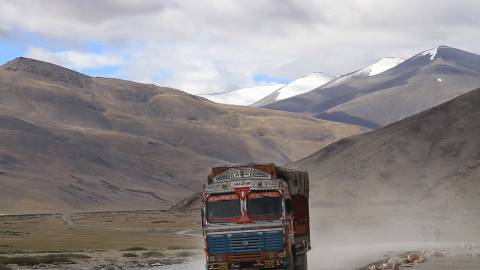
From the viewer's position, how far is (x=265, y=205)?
3212 cm

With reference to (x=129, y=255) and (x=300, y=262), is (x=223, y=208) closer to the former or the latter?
(x=300, y=262)

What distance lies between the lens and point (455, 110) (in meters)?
156

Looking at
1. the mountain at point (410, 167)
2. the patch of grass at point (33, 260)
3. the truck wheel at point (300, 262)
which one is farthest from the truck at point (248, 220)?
the mountain at point (410, 167)

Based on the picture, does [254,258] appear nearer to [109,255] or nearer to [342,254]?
[342,254]

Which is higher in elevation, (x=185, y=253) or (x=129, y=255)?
(x=129, y=255)

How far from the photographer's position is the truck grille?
104 ft

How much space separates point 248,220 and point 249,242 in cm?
87

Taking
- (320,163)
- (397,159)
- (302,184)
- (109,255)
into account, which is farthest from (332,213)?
(302,184)

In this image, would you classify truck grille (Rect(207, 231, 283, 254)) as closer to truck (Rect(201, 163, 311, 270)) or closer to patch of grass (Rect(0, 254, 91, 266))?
truck (Rect(201, 163, 311, 270))

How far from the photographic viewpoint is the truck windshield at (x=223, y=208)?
106 ft

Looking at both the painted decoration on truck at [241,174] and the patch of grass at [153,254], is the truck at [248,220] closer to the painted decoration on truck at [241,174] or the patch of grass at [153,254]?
the painted decoration on truck at [241,174]

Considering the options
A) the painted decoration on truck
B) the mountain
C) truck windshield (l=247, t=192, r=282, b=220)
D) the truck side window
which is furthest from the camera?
the mountain

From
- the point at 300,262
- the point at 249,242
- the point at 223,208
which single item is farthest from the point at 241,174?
the point at 300,262

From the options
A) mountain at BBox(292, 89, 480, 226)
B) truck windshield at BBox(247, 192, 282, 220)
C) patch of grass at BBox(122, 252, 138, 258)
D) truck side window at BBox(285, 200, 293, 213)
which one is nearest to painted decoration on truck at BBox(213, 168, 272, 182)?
truck windshield at BBox(247, 192, 282, 220)
